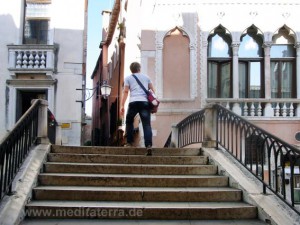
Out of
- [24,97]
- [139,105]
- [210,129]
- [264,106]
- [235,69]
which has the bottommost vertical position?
[210,129]

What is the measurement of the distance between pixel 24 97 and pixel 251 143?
10.7 metres

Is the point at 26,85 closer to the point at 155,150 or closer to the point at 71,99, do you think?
the point at 71,99

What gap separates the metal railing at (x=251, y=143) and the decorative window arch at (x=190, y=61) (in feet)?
8.65

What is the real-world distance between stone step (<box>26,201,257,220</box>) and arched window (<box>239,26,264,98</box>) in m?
8.46

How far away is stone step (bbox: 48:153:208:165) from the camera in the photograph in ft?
24.8

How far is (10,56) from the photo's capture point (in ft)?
46.7

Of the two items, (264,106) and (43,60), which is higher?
(43,60)

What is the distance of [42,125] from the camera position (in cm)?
832

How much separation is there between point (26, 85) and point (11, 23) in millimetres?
2183

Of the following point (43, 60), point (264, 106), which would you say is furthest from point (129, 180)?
point (43, 60)

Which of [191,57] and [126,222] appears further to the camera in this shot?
[191,57]

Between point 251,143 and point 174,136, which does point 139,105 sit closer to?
point 251,143

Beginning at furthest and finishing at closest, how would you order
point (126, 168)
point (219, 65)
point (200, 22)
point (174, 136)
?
1. point (219, 65)
2. point (200, 22)
3. point (174, 136)
4. point (126, 168)

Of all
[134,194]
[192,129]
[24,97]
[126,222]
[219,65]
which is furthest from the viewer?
[24,97]
